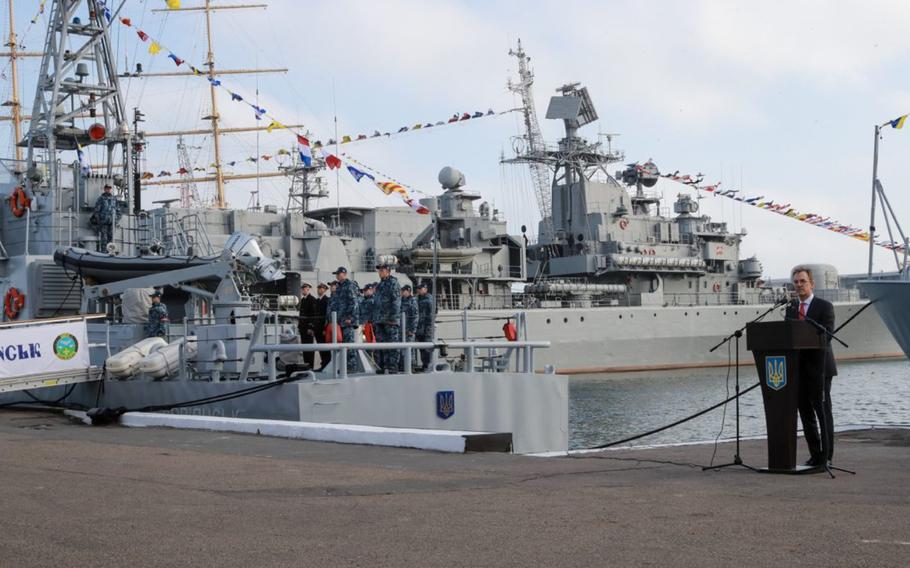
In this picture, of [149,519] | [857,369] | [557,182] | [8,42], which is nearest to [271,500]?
[149,519]

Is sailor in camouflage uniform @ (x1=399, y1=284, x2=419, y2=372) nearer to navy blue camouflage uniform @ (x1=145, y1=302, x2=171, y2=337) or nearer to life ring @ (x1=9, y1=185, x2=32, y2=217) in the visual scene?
navy blue camouflage uniform @ (x1=145, y1=302, x2=171, y2=337)

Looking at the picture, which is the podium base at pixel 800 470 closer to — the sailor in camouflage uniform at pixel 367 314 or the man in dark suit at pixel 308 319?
the sailor in camouflage uniform at pixel 367 314

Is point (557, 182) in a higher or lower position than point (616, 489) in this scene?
higher

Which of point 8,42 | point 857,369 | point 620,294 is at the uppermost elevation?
point 8,42

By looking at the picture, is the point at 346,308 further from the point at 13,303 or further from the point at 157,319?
the point at 13,303

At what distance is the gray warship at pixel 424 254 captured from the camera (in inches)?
659

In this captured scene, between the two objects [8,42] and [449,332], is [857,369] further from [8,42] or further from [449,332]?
[8,42]

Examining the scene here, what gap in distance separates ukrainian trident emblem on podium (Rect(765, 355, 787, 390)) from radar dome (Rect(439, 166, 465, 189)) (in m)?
35.2

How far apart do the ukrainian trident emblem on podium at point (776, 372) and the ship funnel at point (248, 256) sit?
31.2 ft

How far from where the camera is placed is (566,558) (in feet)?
12.4

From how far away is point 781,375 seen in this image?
6355 mm

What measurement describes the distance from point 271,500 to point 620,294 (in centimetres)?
4043

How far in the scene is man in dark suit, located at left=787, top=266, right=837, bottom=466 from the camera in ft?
21.2

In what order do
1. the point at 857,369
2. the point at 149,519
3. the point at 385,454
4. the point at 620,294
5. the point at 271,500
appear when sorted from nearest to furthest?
the point at 149,519 < the point at 271,500 < the point at 385,454 < the point at 857,369 < the point at 620,294
